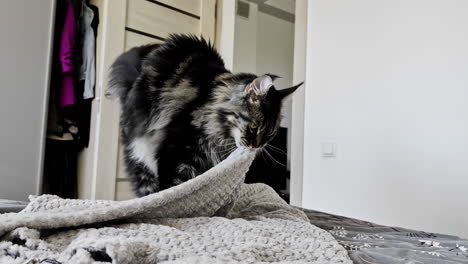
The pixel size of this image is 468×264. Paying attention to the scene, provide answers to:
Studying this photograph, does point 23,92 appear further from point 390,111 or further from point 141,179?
point 390,111

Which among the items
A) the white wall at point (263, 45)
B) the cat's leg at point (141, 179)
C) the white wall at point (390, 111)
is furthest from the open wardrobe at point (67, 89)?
the white wall at point (263, 45)

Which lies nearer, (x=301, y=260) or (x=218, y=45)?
(x=301, y=260)

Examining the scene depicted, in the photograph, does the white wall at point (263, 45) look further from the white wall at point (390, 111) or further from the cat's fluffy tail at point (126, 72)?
the cat's fluffy tail at point (126, 72)

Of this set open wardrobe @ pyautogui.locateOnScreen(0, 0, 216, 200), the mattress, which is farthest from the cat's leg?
open wardrobe @ pyautogui.locateOnScreen(0, 0, 216, 200)

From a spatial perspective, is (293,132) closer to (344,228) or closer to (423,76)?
(423,76)

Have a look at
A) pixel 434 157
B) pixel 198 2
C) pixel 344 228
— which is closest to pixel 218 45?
pixel 198 2

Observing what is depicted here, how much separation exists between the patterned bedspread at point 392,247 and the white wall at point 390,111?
2.11ft

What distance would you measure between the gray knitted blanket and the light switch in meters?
1.31

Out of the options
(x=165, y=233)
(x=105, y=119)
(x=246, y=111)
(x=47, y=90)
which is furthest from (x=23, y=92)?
(x=165, y=233)

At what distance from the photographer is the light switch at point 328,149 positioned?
6.24ft

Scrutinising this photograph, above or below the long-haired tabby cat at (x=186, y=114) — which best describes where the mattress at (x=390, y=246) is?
below

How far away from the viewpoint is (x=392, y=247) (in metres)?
0.66

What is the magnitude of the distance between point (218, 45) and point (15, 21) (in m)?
1.43

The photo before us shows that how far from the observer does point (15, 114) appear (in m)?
1.91
